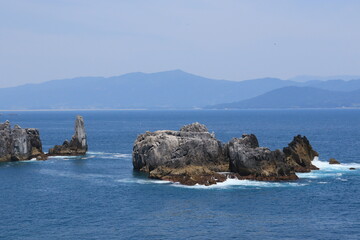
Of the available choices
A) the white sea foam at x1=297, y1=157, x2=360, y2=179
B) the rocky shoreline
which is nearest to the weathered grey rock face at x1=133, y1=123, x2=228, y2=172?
the white sea foam at x1=297, y1=157, x2=360, y2=179

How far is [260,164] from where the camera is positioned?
83.7 m

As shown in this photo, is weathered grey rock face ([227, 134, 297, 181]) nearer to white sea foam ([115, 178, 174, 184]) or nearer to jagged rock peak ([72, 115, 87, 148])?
white sea foam ([115, 178, 174, 184])

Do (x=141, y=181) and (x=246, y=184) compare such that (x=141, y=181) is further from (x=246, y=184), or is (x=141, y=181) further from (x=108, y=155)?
(x=108, y=155)

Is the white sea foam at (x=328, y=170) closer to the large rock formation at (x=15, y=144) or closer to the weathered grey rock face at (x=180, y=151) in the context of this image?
the weathered grey rock face at (x=180, y=151)

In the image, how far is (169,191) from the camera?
2968 inches

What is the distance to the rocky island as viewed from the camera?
8331cm

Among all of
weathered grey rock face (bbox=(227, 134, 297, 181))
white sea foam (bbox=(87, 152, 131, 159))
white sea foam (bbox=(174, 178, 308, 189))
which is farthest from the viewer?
white sea foam (bbox=(87, 152, 131, 159))

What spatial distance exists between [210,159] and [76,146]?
43103 millimetres

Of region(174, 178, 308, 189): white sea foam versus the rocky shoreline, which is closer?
region(174, 178, 308, 189): white sea foam

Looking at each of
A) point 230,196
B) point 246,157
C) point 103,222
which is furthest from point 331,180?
point 103,222

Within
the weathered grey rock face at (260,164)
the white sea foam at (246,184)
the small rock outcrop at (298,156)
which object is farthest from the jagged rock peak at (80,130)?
the small rock outcrop at (298,156)

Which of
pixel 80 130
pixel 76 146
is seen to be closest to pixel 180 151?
pixel 80 130

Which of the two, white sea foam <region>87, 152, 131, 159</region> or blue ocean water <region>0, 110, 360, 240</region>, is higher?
white sea foam <region>87, 152, 131, 159</region>

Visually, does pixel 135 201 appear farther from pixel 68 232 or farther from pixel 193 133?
pixel 193 133
